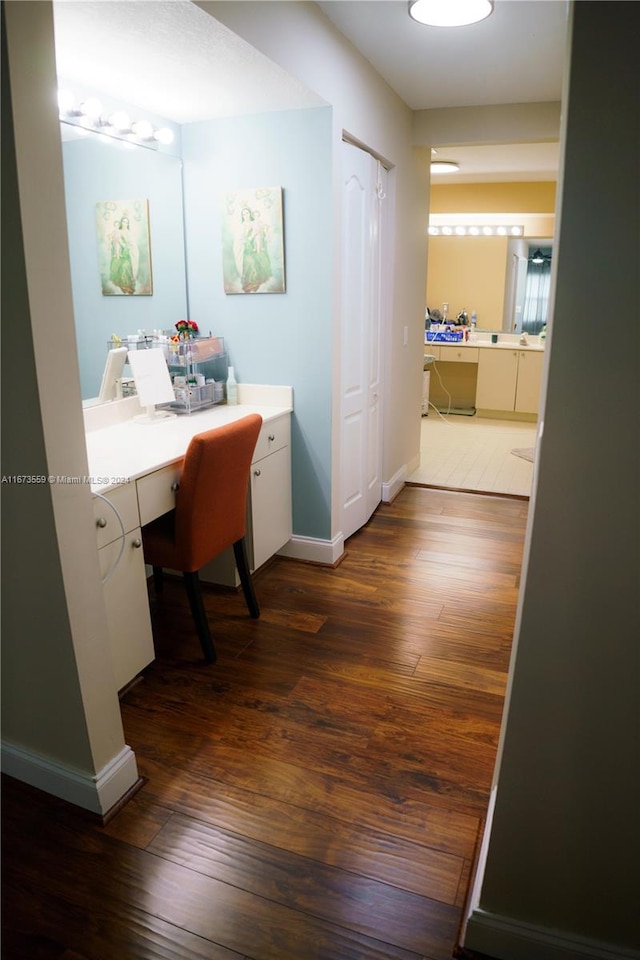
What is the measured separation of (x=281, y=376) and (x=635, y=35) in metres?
2.30

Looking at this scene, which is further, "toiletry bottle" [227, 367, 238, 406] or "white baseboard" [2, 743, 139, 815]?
"toiletry bottle" [227, 367, 238, 406]

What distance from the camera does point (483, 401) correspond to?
6.58m

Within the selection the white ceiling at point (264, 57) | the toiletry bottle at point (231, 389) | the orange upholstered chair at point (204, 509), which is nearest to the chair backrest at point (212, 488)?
the orange upholstered chair at point (204, 509)

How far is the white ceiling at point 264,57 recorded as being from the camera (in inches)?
76.7

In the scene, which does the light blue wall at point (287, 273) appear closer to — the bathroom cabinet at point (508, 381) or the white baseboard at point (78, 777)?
the white baseboard at point (78, 777)

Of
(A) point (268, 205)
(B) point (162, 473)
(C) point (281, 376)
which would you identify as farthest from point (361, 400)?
(B) point (162, 473)

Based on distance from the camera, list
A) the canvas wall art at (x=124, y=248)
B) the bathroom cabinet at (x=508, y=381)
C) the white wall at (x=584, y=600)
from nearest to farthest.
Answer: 1. the white wall at (x=584, y=600)
2. the canvas wall art at (x=124, y=248)
3. the bathroom cabinet at (x=508, y=381)

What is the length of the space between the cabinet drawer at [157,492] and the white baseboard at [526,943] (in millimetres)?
1454

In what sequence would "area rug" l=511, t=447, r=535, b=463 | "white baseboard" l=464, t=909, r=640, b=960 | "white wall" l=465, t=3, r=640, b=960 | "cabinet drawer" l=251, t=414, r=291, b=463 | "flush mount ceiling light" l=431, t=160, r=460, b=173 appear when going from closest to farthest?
"white wall" l=465, t=3, r=640, b=960, "white baseboard" l=464, t=909, r=640, b=960, "cabinet drawer" l=251, t=414, r=291, b=463, "area rug" l=511, t=447, r=535, b=463, "flush mount ceiling light" l=431, t=160, r=460, b=173

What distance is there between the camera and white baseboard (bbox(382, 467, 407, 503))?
417 centimetres

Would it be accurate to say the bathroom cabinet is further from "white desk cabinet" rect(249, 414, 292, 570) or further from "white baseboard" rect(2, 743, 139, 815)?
"white baseboard" rect(2, 743, 139, 815)

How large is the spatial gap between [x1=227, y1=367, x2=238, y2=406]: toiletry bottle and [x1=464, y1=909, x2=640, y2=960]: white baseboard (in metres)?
2.39

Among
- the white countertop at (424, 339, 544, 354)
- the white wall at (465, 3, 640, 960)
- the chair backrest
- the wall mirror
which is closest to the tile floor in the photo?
the white countertop at (424, 339, 544, 354)

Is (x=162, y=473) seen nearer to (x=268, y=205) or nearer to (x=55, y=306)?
(x=55, y=306)
